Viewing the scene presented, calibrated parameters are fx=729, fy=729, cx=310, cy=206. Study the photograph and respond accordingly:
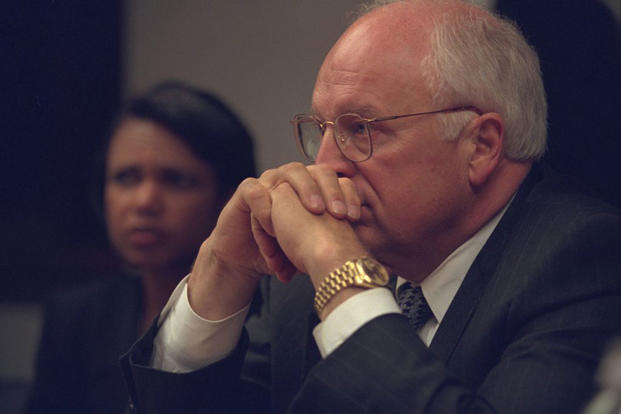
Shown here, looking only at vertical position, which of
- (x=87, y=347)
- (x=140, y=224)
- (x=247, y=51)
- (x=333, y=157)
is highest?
(x=247, y=51)

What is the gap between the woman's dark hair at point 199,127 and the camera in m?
1.43

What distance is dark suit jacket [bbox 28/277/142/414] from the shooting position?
1353 millimetres

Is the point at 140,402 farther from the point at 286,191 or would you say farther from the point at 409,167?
the point at 409,167

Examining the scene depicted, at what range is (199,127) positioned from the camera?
145 cm

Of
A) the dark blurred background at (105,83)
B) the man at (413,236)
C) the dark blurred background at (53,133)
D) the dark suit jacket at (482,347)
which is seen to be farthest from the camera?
the dark blurred background at (53,133)

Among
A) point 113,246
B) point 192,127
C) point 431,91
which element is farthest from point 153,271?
point 431,91

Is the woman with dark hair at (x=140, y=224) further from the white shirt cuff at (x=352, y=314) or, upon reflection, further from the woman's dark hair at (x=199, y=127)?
the white shirt cuff at (x=352, y=314)

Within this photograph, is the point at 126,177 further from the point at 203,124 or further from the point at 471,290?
the point at 471,290

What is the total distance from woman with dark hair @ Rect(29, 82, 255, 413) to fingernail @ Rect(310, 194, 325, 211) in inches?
17.9

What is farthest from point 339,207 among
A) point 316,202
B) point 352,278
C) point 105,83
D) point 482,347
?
point 105,83

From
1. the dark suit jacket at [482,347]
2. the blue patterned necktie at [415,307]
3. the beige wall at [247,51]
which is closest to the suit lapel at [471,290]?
the dark suit jacket at [482,347]

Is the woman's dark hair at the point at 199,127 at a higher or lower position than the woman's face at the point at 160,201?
higher

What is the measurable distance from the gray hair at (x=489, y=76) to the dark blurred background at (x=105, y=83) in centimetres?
18

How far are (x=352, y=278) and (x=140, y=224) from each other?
2.10ft
